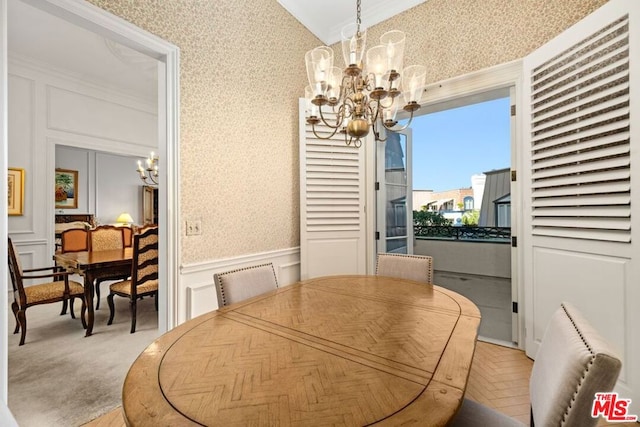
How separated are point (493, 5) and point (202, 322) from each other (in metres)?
3.22

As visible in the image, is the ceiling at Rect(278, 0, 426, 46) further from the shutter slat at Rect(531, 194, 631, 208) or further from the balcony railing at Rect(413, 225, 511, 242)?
the balcony railing at Rect(413, 225, 511, 242)

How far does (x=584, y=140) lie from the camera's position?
1944mm

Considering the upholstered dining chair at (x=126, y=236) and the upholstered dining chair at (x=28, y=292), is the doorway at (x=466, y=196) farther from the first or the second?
the upholstered dining chair at (x=28, y=292)

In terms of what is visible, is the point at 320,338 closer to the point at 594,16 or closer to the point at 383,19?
the point at 594,16

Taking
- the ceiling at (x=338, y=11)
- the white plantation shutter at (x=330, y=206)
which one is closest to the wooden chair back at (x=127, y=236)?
the white plantation shutter at (x=330, y=206)

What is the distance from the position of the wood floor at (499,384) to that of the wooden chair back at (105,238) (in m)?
2.80

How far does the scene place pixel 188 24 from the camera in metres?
2.16

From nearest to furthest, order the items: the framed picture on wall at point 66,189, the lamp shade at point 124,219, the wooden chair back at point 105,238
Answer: the wooden chair back at point 105,238 < the framed picture on wall at point 66,189 < the lamp shade at point 124,219

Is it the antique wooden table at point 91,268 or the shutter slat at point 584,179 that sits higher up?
the shutter slat at point 584,179

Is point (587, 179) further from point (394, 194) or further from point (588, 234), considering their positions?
point (394, 194)

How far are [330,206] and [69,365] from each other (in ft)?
8.25

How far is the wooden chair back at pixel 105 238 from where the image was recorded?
13.0 ft

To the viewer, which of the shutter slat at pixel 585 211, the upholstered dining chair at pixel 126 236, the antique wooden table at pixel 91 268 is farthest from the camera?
the upholstered dining chair at pixel 126 236

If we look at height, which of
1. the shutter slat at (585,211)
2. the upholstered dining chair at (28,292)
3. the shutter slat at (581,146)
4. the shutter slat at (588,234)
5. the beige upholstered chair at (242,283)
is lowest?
the upholstered dining chair at (28,292)
